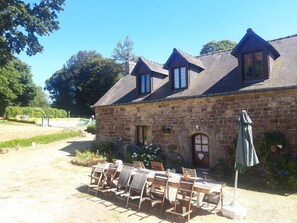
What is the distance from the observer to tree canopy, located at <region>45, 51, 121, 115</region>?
1957 inches

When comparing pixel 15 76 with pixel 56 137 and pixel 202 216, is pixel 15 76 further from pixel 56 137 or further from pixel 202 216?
pixel 202 216

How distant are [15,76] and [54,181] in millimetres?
40514

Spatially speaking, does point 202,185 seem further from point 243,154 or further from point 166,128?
point 166,128

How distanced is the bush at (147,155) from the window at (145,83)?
376 centimetres

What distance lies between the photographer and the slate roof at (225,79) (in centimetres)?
1125

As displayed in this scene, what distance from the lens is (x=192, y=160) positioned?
13.7 meters

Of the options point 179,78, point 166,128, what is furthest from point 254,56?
point 166,128

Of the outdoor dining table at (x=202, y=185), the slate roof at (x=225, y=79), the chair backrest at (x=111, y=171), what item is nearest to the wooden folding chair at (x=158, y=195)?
the outdoor dining table at (x=202, y=185)

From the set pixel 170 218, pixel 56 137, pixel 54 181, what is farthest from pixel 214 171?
pixel 56 137

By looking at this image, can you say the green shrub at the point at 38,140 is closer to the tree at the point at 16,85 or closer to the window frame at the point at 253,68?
the tree at the point at 16,85

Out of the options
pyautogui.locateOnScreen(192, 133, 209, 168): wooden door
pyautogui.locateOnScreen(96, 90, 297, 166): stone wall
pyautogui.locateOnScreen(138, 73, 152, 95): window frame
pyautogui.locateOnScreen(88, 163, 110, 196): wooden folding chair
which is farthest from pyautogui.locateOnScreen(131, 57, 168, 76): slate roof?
pyautogui.locateOnScreen(88, 163, 110, 196): wooden folding chair

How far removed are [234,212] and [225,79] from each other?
783cm

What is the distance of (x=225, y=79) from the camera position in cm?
1319

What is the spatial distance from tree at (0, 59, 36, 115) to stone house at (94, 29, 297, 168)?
25.9 metres
